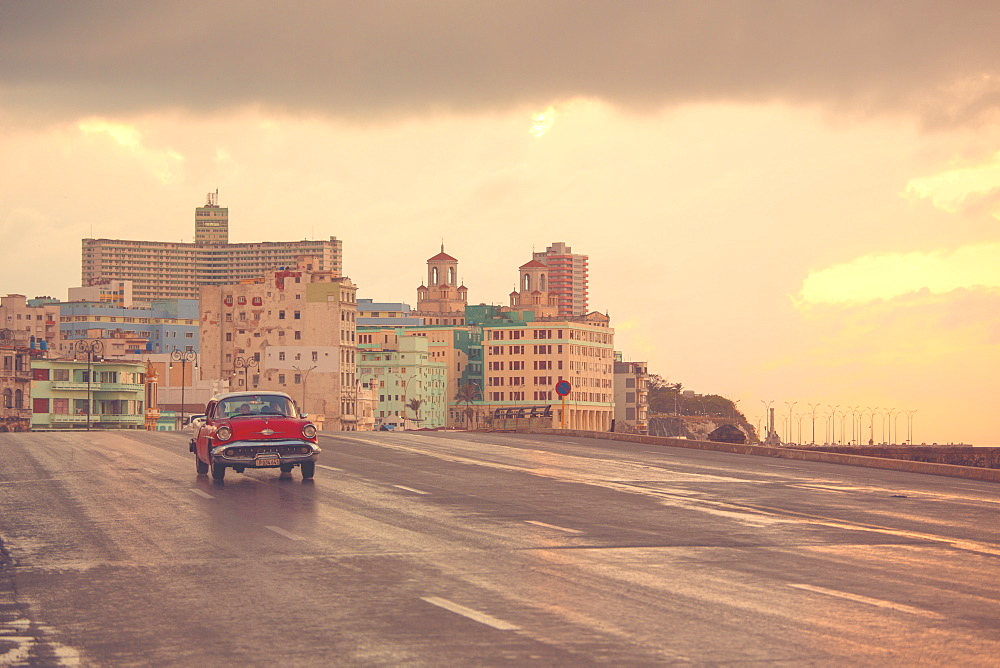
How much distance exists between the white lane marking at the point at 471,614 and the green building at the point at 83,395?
484ft

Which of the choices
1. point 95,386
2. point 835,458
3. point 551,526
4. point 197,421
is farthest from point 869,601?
point 95,386

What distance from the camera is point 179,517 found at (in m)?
20.5

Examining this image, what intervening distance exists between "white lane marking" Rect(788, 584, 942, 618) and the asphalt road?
0.09ft

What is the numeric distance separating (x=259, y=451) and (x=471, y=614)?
16391mm

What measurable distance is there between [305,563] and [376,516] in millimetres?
5627

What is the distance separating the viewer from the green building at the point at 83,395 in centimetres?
15512

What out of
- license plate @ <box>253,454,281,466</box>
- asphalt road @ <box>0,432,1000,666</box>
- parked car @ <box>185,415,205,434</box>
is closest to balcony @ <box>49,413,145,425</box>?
parked car @ <box>185,415,205,434</box>

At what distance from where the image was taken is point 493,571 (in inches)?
567

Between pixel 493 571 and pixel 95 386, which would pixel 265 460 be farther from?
pixel 95 386

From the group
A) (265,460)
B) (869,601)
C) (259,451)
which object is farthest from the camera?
(259,451)

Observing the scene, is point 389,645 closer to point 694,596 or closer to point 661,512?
point 694,596

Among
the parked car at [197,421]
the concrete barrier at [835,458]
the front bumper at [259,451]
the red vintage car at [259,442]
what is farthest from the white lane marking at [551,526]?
the concrete barrier at [835,458]

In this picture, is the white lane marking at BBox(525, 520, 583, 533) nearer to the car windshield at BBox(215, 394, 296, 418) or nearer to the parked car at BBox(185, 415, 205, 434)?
the car windshield at BBox(215, 394, 296, 418)

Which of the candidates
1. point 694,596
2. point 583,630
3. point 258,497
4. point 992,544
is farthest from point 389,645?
point 258,497
